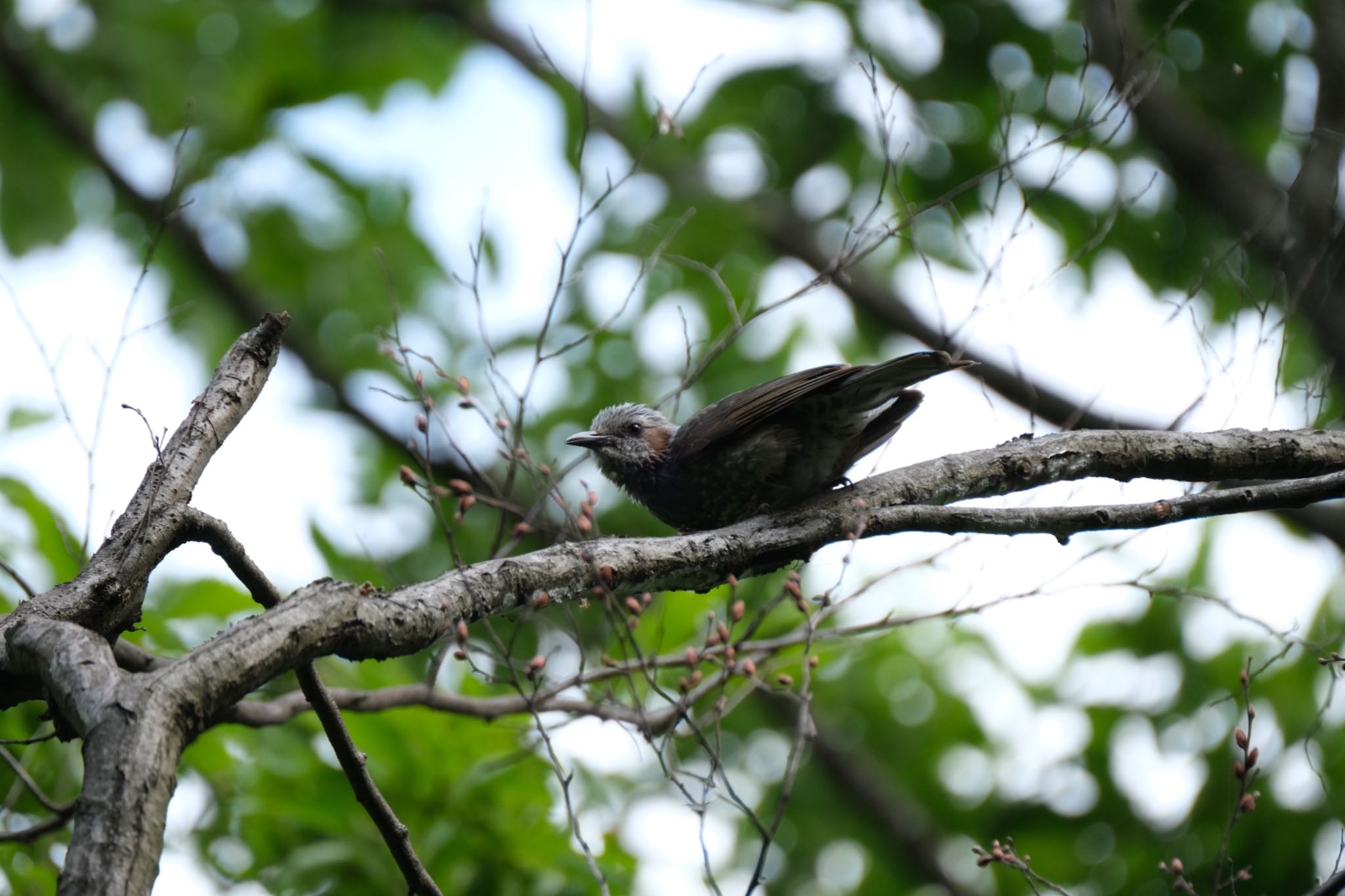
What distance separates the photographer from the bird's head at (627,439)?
4.95 meters

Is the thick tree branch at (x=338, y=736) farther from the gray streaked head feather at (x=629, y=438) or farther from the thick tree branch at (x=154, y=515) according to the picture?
the gray streaked head feather at (x=629, y=438)

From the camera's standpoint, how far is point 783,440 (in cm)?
431

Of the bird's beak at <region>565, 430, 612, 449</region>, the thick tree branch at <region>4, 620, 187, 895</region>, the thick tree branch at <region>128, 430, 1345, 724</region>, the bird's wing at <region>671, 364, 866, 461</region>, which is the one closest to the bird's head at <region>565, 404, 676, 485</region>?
the bird's beak at <region>565, 430, 612, 449</region>

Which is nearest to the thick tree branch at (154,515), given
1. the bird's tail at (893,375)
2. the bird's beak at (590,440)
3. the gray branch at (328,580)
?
the gray branch at (328,580)

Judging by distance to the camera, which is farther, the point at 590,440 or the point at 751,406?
the point at 590,440

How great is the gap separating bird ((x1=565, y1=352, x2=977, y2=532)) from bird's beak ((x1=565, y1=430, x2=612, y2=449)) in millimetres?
551

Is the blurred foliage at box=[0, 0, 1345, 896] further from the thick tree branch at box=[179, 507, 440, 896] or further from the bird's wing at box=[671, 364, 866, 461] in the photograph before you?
the thick tree branch at box=[179, 507, 440, 896]

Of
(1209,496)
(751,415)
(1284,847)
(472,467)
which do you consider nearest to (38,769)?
(472,467)

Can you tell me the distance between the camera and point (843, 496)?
3445 millimetres

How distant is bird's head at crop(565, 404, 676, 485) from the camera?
4.95 m

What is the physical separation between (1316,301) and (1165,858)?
311cm

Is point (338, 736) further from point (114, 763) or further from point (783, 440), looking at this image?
point (783, 440)

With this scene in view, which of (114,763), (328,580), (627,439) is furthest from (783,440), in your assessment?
(114,763)

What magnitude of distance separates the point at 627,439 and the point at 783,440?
3.32ft
